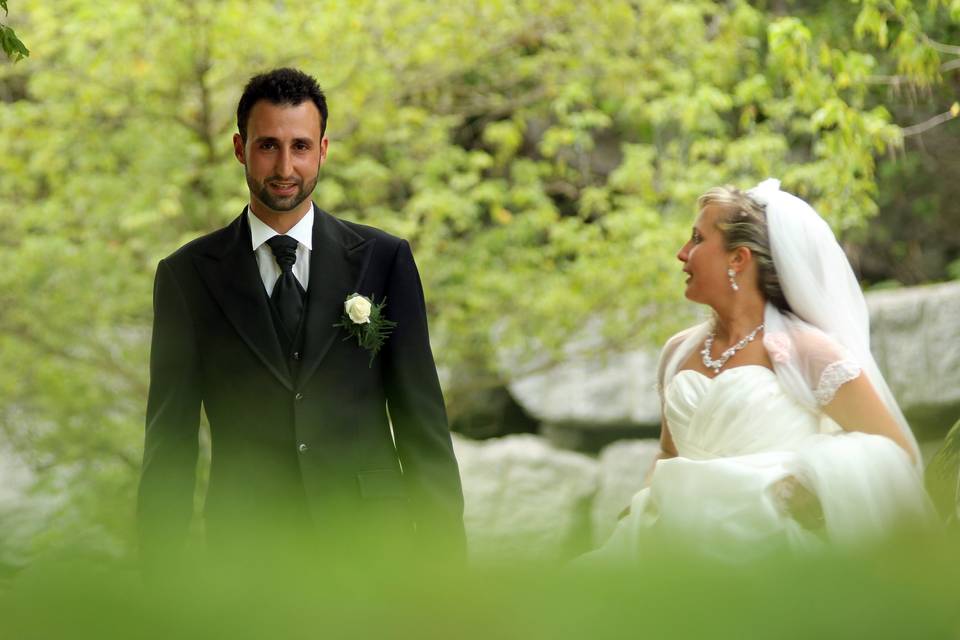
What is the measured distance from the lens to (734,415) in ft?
11.9

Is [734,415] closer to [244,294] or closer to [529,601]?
[244,294]

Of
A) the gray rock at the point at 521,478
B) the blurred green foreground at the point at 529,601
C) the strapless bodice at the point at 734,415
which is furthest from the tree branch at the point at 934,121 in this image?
the blurred green foreground at the point at 529,601

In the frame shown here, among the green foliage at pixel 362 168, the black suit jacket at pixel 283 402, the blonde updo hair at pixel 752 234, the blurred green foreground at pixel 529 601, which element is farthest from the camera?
the green foliage at pixel 362 168

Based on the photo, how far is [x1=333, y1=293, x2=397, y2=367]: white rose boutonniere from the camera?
267cm

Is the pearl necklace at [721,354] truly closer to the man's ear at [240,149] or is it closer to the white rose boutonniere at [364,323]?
the white rose boutonniere at [364,323]

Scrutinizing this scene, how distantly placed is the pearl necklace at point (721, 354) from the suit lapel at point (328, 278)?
1338 mm

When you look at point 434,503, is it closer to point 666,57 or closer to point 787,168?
point 787,168

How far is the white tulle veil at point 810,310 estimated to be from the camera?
350 centimetres

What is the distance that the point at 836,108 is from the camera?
234 inches

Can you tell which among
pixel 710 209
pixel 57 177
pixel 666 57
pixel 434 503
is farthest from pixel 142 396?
pixel 434 503

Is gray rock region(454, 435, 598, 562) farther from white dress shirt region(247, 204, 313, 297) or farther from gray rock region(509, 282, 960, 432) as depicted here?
white dress shirt region(247, 204, 313, 297)

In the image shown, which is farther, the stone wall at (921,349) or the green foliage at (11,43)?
the stone wall at (921,349)

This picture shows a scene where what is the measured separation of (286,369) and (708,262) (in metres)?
1.53

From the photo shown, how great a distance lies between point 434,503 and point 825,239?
5.22ft
